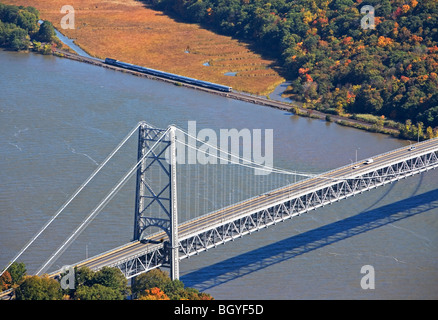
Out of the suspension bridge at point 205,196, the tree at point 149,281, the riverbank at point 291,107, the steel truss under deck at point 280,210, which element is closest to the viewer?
the tree at point 149,281

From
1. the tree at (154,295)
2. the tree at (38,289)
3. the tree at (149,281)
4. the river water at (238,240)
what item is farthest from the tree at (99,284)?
the river water at (238,240)

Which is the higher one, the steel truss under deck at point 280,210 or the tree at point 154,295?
the steel truss under deck at point 280,210

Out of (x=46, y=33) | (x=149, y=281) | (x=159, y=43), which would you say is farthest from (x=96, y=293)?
(x=159, y=43)

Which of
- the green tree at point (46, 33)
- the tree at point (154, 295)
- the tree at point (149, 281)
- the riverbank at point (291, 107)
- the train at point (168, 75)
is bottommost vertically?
the tree at point (154, 295)

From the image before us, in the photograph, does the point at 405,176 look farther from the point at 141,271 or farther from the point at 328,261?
the point at 141,271

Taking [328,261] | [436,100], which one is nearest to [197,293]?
[328,261]

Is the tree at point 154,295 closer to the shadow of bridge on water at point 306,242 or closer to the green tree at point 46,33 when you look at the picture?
the shadow of bridge on water at point 306,242

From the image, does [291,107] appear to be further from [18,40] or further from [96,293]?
[96,293]
